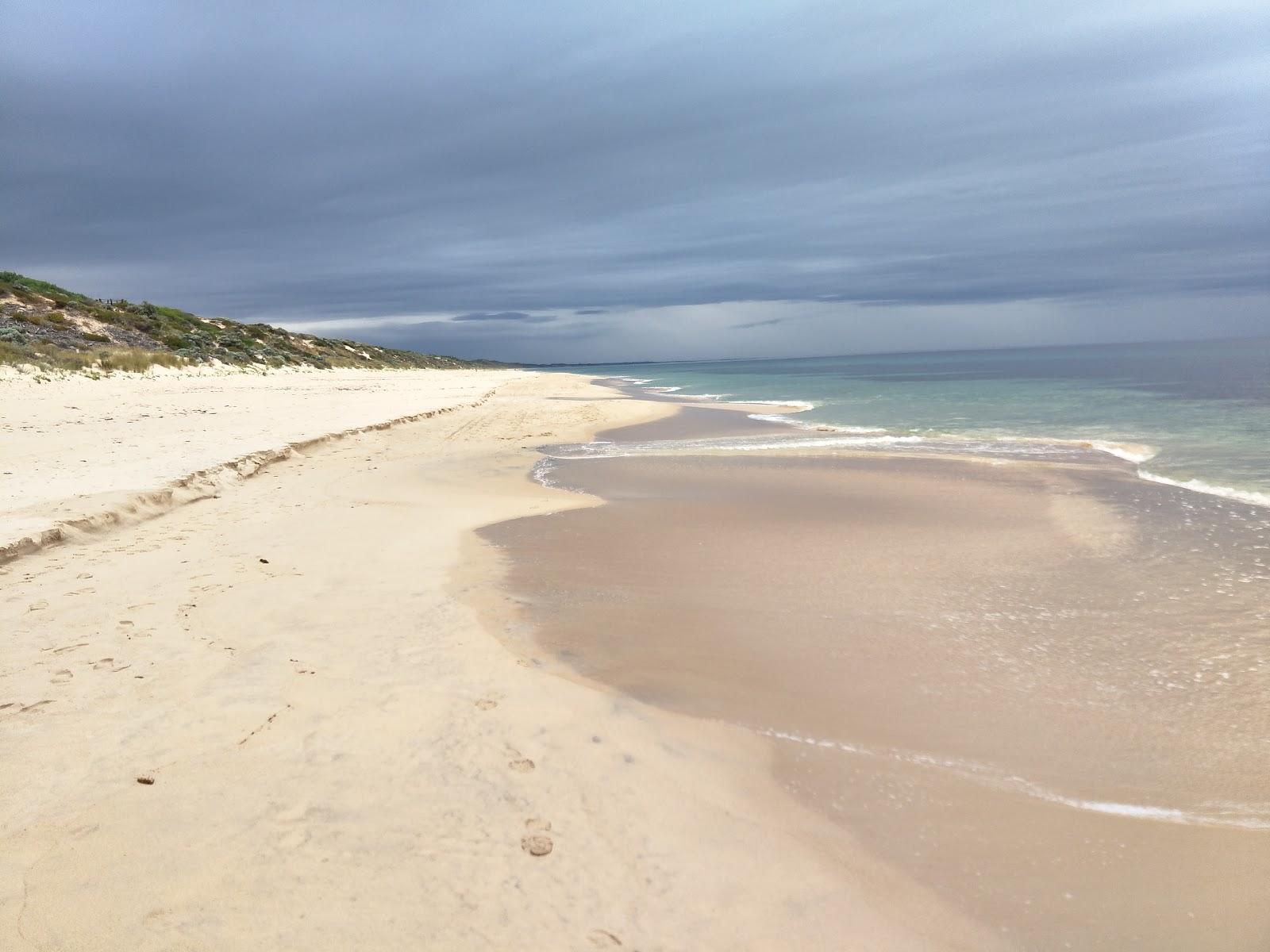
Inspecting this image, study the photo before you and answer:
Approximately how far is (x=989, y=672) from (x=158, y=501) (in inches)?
334

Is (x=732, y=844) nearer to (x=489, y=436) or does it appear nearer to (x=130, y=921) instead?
(x=130, y=921)

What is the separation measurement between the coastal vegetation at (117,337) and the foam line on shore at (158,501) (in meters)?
15.4

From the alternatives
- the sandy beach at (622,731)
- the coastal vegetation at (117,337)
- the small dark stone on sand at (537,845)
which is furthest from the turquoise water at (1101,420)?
the coastal vegetation at (117,337)

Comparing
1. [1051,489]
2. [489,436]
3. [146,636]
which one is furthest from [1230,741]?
[489,436]

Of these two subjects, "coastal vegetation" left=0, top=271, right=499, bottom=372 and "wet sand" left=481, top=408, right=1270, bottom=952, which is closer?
"wet sand" left=481, top=408, right=1270, bottom=952

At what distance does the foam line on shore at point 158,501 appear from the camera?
6527 millimetres

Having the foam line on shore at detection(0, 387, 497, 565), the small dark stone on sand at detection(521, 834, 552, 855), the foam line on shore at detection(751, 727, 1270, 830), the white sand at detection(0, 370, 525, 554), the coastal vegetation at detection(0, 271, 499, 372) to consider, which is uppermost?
the coastal vegetation at detection(0, 271, 499, 372)

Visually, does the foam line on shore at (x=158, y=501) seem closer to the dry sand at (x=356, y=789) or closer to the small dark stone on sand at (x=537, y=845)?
the dry sand at (x=356, y=789)

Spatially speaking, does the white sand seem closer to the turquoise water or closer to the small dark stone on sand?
the small dark stone on sand

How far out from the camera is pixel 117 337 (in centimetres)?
3544

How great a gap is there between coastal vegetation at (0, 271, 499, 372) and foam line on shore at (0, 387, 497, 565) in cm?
1537

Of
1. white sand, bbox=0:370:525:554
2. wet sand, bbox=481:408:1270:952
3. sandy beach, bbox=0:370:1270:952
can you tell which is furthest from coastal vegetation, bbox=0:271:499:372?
wet sand, bbox=481:408:1270:952

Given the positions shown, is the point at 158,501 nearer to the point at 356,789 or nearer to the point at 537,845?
the point at 356,789

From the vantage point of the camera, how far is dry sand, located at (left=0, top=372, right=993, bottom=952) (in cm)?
252
